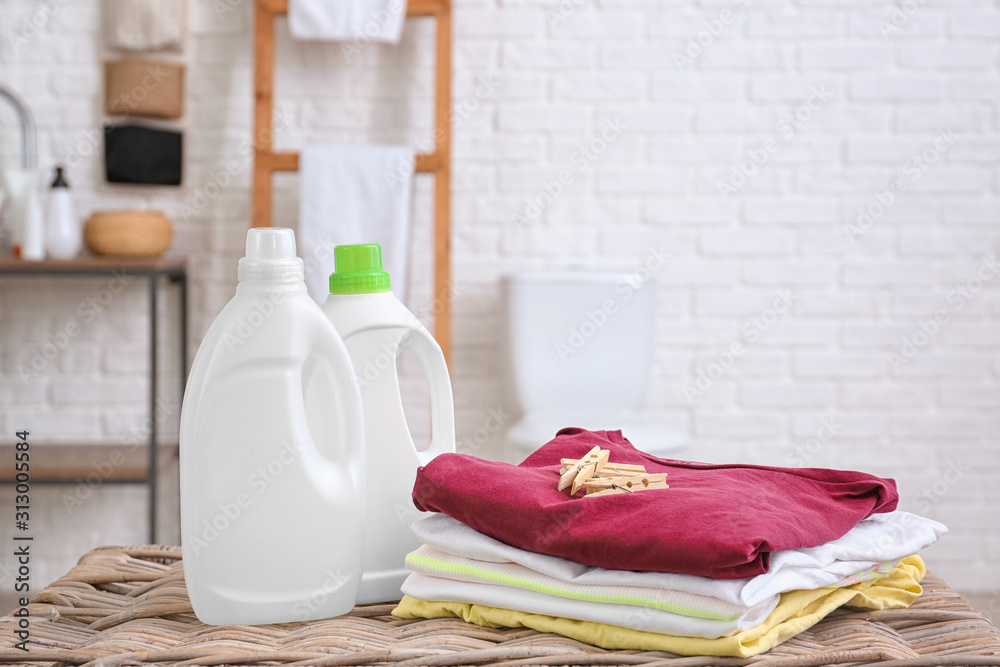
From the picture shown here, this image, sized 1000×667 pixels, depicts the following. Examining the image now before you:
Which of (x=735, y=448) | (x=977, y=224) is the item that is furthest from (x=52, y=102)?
(x=977, y=224)

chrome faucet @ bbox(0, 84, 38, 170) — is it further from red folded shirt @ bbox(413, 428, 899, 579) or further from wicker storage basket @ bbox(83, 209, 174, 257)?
red folded shirt @ bbox(413, 428, 899, 579)

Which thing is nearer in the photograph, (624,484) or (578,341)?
(624,484)

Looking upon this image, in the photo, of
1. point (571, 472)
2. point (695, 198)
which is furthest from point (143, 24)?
point (571, 472)

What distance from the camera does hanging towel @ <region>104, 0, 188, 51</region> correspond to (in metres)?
2.01

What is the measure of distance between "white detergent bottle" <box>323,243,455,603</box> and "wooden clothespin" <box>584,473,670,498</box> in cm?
12

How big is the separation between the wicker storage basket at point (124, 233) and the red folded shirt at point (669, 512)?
156cm

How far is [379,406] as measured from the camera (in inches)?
22.8

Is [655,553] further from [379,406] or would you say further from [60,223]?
[60,223]

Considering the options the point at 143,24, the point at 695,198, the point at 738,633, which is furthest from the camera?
the point at 695,198

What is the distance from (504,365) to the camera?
198 centimetres

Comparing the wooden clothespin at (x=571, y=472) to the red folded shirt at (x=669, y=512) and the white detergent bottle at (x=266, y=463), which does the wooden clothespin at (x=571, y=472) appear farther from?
the white detergent bottle at (x=266, y=463)

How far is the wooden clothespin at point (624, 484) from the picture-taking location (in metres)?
0.54

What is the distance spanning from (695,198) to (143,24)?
136 cm

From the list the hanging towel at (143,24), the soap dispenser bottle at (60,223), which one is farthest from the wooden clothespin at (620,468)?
the hanging towel at (143,24)
